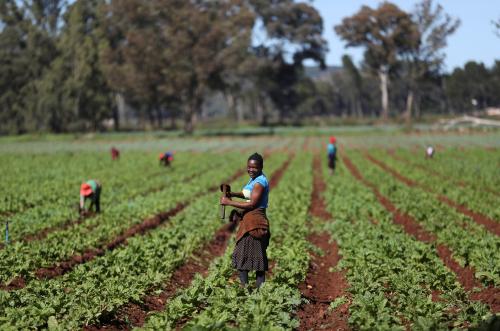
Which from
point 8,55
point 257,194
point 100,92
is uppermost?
point 8,55

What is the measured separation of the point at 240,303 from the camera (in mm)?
7453

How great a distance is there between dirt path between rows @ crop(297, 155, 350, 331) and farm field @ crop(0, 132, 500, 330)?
0.03 meters

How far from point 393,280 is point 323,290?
4.37 feet

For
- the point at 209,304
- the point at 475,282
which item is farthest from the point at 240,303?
the point at 475,282

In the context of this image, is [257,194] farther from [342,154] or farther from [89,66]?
[89,66]

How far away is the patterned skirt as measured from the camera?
7.85 metres

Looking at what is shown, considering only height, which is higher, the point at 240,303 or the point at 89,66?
the point at 89,66

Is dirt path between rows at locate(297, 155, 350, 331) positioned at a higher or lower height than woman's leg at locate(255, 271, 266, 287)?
lower

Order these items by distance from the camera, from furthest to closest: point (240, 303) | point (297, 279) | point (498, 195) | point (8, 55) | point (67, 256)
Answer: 1. point (8, 55)
2. point (498, 195)
3. point (67, 256)
4. point (297, 279)
5. point (240, 303)

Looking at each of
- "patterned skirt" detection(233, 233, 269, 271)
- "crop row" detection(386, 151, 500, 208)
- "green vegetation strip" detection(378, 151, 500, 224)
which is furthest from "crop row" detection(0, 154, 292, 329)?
"crop row" detection(386, 151, 500, 208)

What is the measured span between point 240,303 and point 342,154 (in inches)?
1456

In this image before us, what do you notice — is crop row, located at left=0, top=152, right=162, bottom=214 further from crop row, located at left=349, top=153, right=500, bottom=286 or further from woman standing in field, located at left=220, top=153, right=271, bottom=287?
woman standing in field, located at left=220, top=153, right=271, bottom=287

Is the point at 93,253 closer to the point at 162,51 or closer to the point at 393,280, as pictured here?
the point at 393,280

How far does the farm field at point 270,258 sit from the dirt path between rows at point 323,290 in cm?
3
